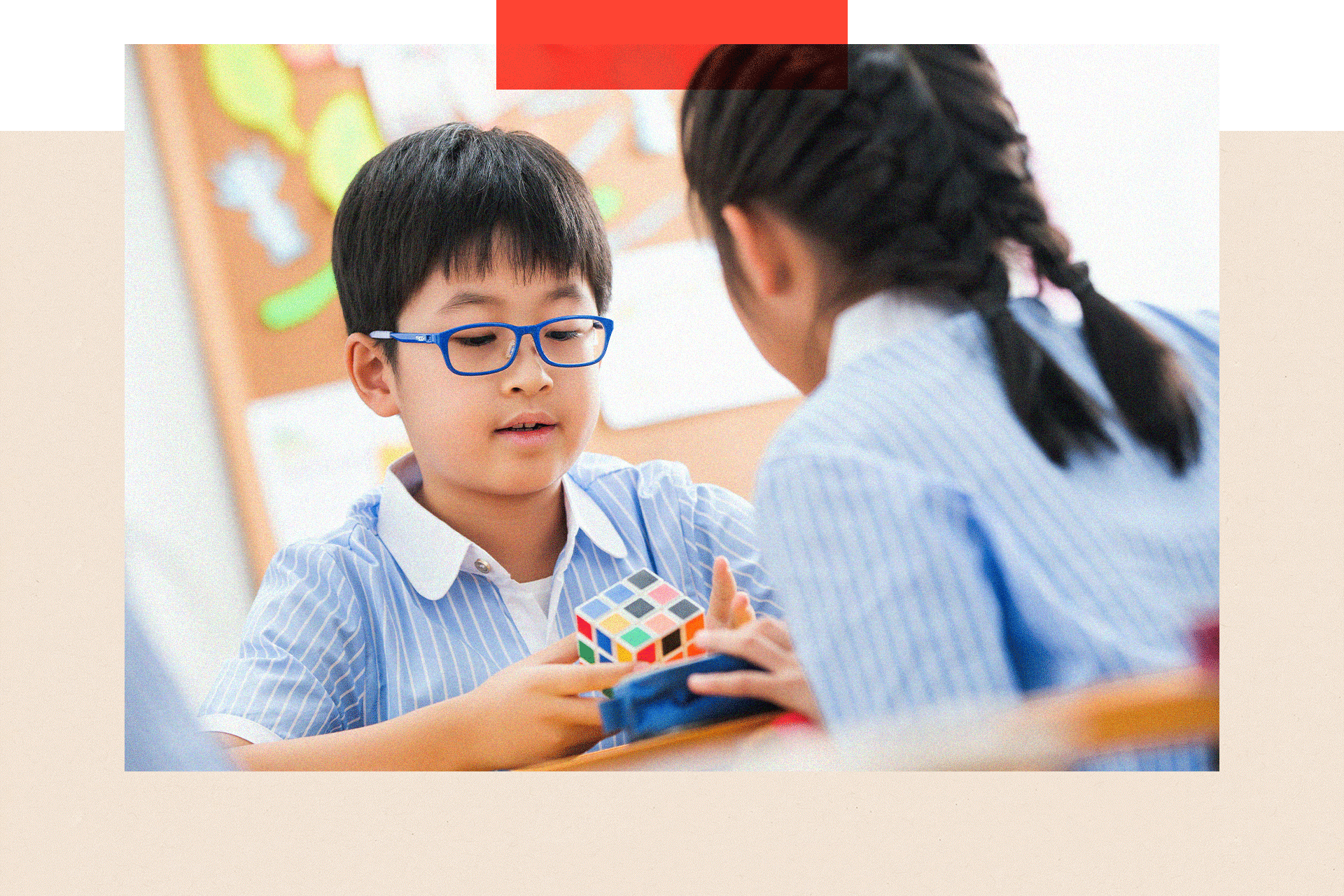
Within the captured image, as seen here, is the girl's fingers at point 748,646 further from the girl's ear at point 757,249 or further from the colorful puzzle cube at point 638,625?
the girl's ear at point 757,249

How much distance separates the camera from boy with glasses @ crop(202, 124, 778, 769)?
1.18 metres

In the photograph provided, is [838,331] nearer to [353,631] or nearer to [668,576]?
[668,576]

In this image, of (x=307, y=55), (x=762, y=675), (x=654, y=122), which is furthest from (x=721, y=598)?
(x=307, y=55)

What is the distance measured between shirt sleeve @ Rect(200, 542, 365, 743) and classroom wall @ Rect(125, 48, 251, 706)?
11cm

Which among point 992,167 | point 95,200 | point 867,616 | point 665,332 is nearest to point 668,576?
point 665,332

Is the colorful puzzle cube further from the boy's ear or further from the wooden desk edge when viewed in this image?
the boy's ear

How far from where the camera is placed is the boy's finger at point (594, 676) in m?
1.14

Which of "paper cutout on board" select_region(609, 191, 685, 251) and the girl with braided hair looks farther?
"paper cutout on board" select_region(609, 191, 685, 251)

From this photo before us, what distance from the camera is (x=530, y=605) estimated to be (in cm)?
127

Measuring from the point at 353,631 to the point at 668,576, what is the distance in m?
0.34

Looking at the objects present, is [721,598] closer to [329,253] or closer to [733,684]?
[733,684]

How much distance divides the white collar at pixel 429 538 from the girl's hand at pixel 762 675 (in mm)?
201

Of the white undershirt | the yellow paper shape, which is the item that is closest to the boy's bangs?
the yellow paper shape

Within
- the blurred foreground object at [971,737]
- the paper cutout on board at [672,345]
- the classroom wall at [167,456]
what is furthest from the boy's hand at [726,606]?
the classroom wall at [167,456]
